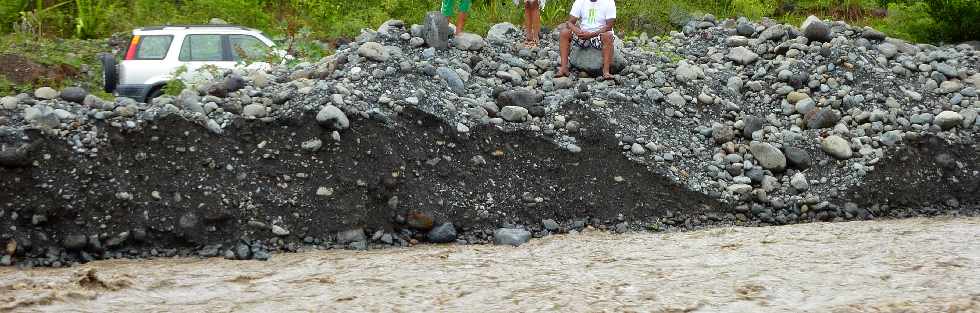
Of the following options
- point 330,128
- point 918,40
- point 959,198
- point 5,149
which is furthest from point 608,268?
point 918,40

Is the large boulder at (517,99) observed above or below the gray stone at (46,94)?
below

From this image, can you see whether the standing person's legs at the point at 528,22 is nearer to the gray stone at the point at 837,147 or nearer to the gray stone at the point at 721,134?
the gray stone at the point at 721,134

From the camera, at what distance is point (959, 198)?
929 centimetres

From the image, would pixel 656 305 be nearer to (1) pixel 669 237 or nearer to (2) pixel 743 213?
(1) pixel 669 237

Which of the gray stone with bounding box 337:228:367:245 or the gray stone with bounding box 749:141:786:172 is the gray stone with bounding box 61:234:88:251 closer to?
the gray stone with bounding box 337:228:367:245

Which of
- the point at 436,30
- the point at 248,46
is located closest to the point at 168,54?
the point at 248,46

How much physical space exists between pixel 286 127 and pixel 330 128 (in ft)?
1.24

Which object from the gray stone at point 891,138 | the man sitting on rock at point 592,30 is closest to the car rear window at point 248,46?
the man sitting on rock at point 592,30

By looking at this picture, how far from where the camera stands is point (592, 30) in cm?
1021

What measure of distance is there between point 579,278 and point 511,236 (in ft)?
4.55

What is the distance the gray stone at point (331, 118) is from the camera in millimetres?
8578

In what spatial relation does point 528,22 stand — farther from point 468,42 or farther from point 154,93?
point 154,93

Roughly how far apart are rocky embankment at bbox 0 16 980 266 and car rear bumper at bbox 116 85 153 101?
2.40 metres

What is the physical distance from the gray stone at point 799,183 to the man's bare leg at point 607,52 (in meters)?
2.08
